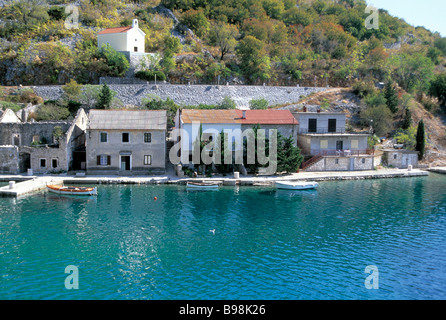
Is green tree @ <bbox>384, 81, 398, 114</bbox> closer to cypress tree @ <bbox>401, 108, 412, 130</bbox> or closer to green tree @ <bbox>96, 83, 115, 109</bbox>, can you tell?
cypress tree @ <bbox>401, 108, 412, 130</bbox>

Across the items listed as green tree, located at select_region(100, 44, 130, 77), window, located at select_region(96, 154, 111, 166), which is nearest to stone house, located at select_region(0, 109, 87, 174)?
window, located at select_region(96, 154, 111, 166)

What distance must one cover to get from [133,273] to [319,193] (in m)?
23.1

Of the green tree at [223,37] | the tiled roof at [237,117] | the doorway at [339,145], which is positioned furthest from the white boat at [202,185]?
the green tree at [223,37]

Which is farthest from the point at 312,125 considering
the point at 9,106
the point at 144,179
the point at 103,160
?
the point at 9,106

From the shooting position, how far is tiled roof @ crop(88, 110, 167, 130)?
140 feet

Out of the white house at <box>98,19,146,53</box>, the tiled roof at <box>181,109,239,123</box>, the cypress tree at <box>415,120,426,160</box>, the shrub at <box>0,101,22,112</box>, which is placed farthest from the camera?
the white house at <box>98,19,146,53</box>

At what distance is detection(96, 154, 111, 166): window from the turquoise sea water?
6662 millimetres

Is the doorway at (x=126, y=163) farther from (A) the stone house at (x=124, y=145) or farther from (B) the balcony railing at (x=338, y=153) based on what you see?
(B) the balcony railing at (x=338, y=153)

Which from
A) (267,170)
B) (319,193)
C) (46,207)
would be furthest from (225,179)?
(46,207)

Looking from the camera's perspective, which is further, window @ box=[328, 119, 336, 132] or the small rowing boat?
window @ box=[328, 119, 336, 132]

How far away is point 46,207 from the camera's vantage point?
31.8 meters

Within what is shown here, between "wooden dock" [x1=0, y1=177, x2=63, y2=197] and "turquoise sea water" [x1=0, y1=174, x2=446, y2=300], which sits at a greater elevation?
"wooden dock" [x1=0, y1=177, x2=63, y2=197]

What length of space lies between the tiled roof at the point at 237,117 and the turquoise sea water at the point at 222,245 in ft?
34.0

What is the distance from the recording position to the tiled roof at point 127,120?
42.6 metres
